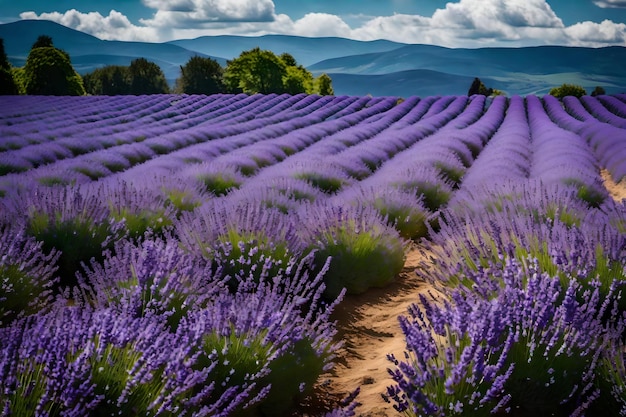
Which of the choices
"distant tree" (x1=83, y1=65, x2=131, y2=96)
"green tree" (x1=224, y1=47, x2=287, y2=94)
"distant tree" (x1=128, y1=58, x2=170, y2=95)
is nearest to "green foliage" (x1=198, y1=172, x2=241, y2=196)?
"green tree" (x1=224, y1=47, x2=287, y2=94)

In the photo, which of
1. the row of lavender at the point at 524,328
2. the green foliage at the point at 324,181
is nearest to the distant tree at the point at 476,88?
the green foliage at the point at 324,181

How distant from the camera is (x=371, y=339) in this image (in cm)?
292

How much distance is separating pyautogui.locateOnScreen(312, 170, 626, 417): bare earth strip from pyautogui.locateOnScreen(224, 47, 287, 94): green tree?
4175 cm

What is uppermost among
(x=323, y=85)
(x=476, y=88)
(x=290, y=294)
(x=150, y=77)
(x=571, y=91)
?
(x=290, y=294)

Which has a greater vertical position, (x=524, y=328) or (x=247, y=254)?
(x=524, y=328)

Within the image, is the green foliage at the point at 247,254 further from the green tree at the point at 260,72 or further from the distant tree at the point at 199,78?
the distant tree at the point at 199,78

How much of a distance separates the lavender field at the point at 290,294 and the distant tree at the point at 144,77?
151 feet

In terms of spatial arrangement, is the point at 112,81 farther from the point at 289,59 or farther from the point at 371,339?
the point at 371,339

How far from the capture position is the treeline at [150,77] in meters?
39.7

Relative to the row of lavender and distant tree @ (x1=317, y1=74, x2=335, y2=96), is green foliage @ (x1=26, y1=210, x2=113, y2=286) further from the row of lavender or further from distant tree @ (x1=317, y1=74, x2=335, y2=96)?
distant tree @ (x1=317, y1=74, x2=335, y2=96)

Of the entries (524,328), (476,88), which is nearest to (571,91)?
(476,88)

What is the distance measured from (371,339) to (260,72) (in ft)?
144

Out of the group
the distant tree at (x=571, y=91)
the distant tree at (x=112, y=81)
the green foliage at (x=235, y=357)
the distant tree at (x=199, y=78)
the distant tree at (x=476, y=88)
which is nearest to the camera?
the green foliage at (x=235, y=357)

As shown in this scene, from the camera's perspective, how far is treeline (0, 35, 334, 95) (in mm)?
39688
